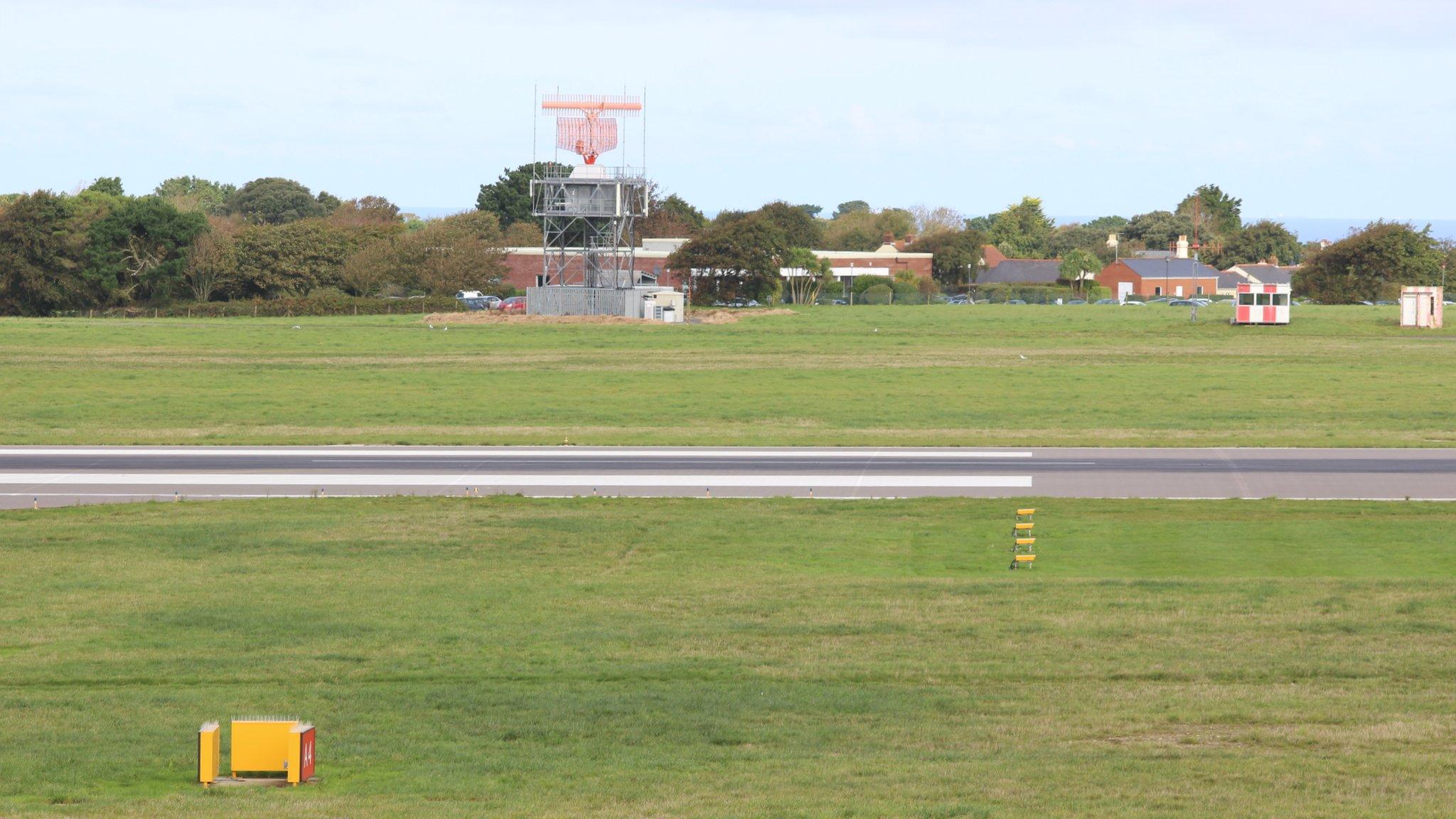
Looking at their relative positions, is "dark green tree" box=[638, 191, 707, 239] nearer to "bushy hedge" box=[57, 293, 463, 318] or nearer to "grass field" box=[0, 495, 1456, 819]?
"bushy hedge" box=[57, 293, 463, 318]

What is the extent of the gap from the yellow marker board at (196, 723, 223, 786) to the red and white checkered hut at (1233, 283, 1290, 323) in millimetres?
82109

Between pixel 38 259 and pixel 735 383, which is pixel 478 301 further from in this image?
pixel 735 383

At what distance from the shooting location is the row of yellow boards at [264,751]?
12.0 meters

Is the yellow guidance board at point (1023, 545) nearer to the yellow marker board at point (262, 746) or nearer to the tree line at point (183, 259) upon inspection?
the yellow marker board at point (262, 746)

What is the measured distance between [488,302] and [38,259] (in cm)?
3344

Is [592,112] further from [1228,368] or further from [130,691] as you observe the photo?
[130,691]

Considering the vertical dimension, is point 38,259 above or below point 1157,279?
below

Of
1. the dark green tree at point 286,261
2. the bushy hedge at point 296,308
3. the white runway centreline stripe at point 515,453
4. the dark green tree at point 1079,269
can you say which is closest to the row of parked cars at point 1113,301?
the dark green tree at point 1079,269

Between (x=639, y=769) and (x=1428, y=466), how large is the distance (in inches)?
1066

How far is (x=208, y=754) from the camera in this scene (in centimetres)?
1192

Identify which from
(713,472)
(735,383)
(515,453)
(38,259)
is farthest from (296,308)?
(713,472)

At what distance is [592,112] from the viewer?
104 meters

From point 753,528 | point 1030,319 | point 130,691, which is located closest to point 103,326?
point 1030,319

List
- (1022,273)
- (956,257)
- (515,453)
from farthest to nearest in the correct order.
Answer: (1022,273) → (956,257) → (515,453)
